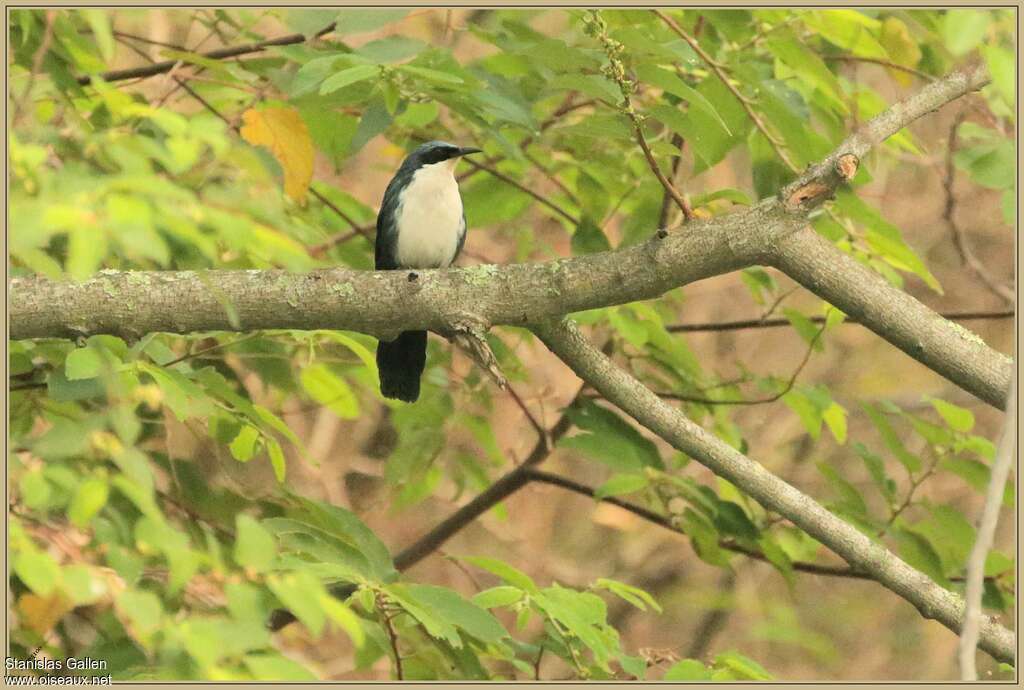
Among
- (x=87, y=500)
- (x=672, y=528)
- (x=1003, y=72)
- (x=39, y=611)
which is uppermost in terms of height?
(x=1003, y=72)

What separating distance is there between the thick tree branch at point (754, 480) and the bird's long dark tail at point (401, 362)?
1.17 m

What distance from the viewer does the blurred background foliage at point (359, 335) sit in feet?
5.79

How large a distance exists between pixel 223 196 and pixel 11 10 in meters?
1.63

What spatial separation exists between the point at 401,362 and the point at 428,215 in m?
0.73

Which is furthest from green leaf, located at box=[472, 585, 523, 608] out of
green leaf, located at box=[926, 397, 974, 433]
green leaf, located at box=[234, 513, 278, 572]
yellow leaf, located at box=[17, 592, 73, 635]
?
green leaf, located at box=[926, 397, 974, 433]

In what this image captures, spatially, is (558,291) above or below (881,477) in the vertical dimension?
above

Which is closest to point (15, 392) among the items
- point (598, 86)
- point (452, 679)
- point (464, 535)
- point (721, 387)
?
point (452, 679)

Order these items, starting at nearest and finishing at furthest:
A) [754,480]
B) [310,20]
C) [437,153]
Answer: [754,480], [310,20], [437,153]

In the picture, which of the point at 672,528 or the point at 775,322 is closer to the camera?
the point at 672,528

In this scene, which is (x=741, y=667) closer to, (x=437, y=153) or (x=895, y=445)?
(x=895, y=445)

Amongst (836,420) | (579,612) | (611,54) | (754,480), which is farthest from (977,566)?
(836,420)

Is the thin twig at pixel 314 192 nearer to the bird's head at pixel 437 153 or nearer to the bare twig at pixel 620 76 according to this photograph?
the bird's head at pixel 437 153

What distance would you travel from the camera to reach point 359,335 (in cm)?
367

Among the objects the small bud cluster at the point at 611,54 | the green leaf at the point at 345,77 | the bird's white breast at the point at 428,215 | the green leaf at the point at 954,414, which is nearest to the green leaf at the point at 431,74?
the green leaf at the point at 345,77
